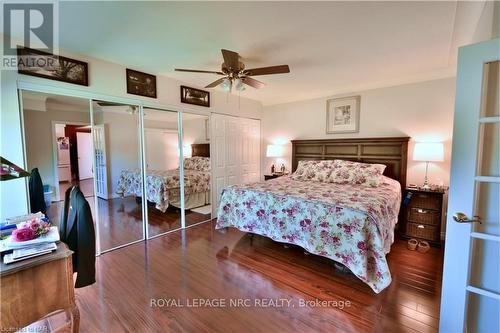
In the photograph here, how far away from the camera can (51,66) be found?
2.42 m

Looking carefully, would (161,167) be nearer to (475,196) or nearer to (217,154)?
(217,154)

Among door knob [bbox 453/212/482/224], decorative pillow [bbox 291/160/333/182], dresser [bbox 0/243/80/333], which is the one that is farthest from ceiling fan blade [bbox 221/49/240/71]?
decorative pillow [bbox 291/160/333/182]

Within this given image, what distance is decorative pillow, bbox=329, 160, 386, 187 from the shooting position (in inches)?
132

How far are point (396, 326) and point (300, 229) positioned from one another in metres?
1.11

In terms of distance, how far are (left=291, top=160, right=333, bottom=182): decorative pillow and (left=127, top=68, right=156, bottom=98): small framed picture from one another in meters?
2.70

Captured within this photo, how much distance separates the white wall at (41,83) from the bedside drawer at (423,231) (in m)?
3.70

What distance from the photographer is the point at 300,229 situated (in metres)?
2.55

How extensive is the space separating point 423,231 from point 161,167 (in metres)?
3.98

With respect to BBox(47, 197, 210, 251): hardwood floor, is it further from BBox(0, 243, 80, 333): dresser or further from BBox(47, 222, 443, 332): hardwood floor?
BBox(0, 243, 80, 333): dresser

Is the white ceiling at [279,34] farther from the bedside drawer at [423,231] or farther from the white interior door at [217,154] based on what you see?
the bedside drawer at [423,231]

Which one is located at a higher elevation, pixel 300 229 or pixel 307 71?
pixel 307 71

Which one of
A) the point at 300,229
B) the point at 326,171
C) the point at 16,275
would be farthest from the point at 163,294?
the point at 326,171

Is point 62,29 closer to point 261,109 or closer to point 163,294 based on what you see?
point 163,294

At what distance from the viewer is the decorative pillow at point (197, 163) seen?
3.97 metres
